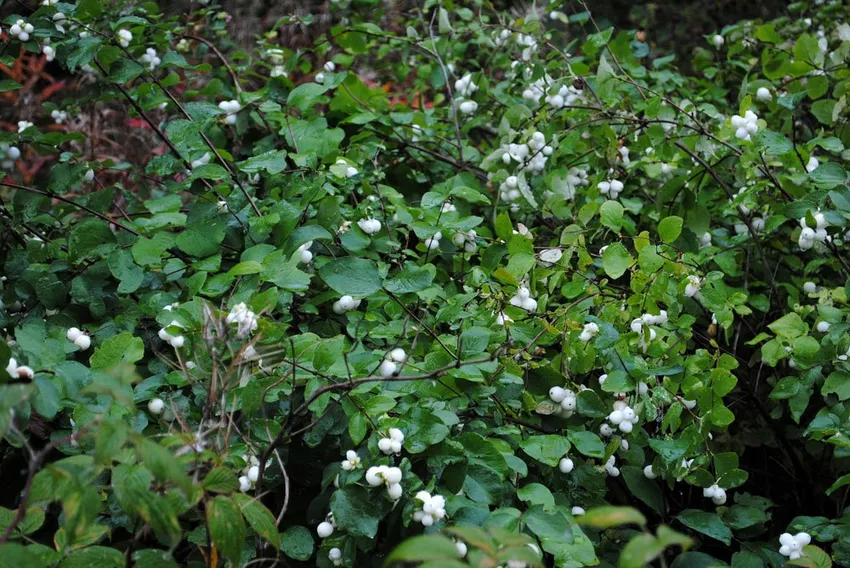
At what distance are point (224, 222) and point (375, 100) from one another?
921mm

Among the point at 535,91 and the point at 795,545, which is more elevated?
the point at 535,91

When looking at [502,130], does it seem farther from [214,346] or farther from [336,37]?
[214,346]

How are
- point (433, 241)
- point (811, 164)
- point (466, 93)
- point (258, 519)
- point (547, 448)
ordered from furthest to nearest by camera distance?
point (466, 93)
point (811, 164)
point (433, 241)
point (547, 448)
point (258, 519)

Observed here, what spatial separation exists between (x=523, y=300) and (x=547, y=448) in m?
0.34

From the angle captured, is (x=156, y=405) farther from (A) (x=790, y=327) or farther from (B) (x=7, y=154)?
(A) (x=790, y=327)

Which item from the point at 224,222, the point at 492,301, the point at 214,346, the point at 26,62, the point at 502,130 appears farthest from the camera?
the point at 26,62

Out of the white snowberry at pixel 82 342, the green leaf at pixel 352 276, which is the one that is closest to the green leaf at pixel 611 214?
the green leaf at pixel 352 276

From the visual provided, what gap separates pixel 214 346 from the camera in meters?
1.38

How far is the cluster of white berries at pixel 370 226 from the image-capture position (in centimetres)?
185

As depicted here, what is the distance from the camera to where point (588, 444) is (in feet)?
5.19

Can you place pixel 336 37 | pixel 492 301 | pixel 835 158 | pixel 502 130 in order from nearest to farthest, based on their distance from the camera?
pixel 492 301, pixel 502 130, pixel 835 158, pixel 336 37

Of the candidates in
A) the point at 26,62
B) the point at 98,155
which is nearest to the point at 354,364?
the point at 98,155

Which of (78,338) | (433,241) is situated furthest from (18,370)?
(433,241)

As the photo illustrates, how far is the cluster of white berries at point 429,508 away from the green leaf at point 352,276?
18.2 inches
